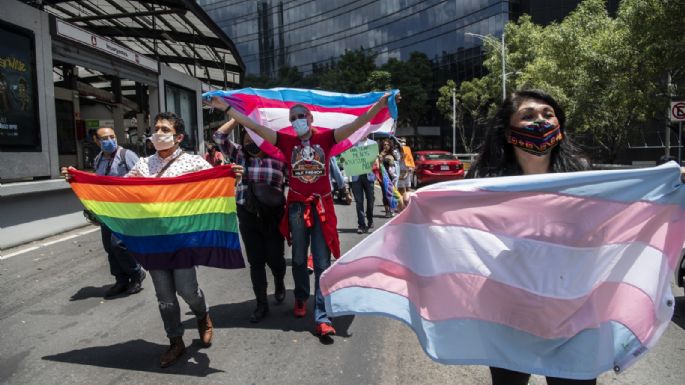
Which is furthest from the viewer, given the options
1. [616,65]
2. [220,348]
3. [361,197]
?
[616,65]

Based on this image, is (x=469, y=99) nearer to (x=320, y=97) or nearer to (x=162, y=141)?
(x=320, y=97)

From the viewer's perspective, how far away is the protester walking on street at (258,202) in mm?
4910

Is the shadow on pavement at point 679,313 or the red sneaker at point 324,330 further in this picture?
the shadow on pavement at point 679,313

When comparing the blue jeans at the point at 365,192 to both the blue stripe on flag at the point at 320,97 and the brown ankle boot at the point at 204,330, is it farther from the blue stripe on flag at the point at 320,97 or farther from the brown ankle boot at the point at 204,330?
the brown ankle boot at the point at 204,330

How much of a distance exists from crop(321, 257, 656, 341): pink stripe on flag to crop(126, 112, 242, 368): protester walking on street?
2.00m

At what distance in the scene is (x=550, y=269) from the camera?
2.32 m

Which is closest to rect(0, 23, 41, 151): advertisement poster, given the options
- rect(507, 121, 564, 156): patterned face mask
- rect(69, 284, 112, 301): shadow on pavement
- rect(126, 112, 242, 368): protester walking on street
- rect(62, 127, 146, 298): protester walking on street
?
rect(69, 284, 112, 301): shadow on pavement

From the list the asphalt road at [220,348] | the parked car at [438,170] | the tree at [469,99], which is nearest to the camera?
the asphalt road at [220,348]

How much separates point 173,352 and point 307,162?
190cm

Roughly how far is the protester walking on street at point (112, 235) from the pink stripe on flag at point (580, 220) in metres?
4.47

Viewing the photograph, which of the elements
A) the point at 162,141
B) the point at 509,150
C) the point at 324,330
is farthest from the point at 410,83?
the point at 509,150

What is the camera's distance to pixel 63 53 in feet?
39.2

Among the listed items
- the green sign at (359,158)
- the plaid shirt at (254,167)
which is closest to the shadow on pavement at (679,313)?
the plaid shirt at (254,167)

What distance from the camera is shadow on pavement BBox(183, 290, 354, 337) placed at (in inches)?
188
